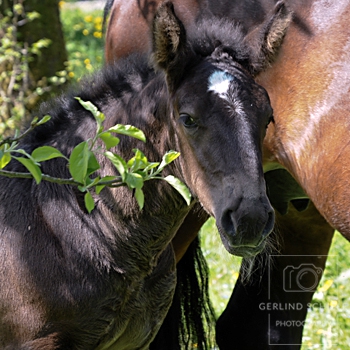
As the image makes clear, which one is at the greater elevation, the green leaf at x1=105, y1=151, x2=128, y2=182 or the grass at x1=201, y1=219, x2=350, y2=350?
the green leaf at x1=105, y1=151, x2=128, y2=182

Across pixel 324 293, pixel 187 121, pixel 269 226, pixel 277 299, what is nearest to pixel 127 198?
pixel 187 121

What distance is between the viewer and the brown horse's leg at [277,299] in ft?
14.6

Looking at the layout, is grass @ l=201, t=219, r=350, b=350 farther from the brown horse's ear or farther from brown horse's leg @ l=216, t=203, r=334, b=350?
the brown horse's ear

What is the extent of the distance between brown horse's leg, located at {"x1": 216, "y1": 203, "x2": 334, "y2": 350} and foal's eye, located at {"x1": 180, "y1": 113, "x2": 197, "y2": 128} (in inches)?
69.0

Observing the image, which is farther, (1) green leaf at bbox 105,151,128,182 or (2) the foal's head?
(2) the foal's head

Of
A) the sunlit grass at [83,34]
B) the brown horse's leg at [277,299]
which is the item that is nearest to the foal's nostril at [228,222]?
the brown horse's leg at [277,299]

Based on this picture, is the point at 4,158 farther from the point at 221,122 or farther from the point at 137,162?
the point at 221,122

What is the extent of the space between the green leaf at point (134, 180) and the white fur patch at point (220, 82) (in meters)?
0.77

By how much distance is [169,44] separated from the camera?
114 inches

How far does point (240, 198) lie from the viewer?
2.61m

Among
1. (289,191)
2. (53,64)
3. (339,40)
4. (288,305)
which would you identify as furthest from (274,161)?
(53,64)

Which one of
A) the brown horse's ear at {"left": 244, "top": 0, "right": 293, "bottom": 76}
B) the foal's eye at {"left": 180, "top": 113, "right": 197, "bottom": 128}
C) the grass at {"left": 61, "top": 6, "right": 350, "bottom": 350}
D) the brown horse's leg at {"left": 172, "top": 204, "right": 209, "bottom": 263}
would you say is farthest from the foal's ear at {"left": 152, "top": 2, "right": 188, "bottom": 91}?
the grass at {"left": 61, "top": 6, "right": 350, "bottom": 350}

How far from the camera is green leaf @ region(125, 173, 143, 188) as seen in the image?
209cm

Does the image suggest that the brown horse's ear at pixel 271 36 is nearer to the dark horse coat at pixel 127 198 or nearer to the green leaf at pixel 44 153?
the dark horse coat at pixel 127 198
